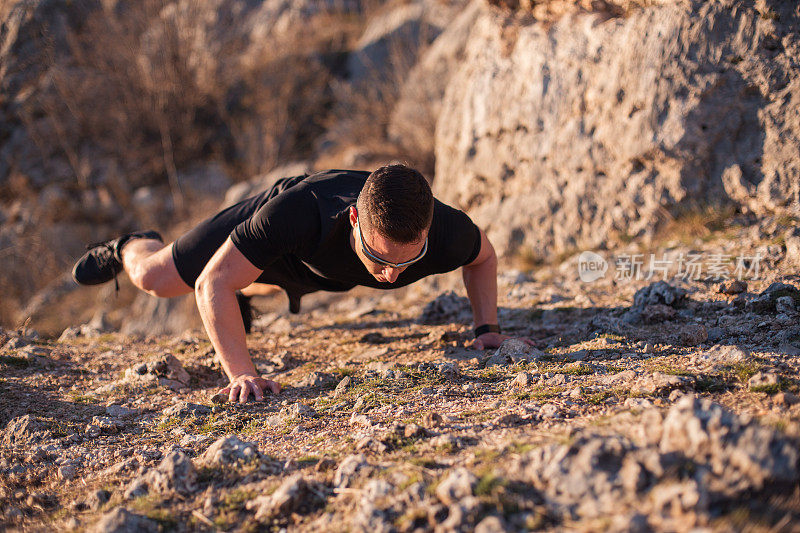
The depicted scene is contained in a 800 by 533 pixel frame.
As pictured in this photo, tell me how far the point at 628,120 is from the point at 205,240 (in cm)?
345

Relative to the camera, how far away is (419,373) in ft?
9.37

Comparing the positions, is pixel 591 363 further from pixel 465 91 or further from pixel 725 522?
pixel 465 91

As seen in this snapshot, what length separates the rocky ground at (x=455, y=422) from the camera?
1.46m

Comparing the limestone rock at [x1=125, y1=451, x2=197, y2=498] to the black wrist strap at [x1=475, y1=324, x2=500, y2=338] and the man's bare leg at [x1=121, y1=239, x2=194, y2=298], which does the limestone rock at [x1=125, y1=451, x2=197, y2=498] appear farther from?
the black wrist strap at [x1=475, y1=324, x2=500, y2=338]

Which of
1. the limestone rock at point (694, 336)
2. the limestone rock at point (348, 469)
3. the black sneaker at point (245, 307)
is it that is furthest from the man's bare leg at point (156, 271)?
the limestone rock at point (694, 336)

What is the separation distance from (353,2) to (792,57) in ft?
39.8

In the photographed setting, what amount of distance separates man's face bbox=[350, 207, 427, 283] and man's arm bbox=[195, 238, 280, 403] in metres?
0.52

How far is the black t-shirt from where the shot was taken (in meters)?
2.72

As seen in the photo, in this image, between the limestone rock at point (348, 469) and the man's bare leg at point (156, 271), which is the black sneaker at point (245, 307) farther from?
the limestone rock at point (348, 469)

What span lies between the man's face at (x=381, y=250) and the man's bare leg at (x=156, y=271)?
1.19m

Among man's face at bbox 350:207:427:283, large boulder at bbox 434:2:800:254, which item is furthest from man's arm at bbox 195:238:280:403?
large boulder at bbox 434:2:800:254

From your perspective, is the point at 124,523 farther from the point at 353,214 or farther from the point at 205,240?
the point at 205,240

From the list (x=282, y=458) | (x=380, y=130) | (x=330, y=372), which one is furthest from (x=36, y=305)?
(x=282, y=458)

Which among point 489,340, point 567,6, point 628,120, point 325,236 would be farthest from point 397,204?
point 567,6
